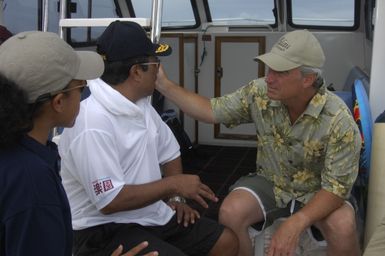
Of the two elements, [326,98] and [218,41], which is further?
[218,41]

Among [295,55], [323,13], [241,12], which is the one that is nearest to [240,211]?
[295,55]

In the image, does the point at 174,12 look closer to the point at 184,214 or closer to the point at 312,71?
the point at 312,71

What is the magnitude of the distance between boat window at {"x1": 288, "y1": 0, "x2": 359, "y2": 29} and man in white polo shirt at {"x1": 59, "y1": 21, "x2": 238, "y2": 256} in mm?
4393

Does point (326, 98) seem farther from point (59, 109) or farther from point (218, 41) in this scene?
point (218, 41)

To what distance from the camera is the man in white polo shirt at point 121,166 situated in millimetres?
1778

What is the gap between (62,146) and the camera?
1842mm

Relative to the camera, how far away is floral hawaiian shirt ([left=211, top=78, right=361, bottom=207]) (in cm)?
218

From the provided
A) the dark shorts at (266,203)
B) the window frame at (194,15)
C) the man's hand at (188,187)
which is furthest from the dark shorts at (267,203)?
the window frame at (194,15)

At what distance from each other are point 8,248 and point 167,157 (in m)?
1.20

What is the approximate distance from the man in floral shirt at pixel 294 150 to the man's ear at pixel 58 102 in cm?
112

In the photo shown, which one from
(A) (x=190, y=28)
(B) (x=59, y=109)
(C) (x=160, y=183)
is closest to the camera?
(B) (x=59, y=109)

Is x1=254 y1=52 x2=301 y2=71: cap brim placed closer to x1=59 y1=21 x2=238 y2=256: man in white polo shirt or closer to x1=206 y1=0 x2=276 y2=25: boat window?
x1=59 y1=21 x2=238 y2=256: man in white polo shirt

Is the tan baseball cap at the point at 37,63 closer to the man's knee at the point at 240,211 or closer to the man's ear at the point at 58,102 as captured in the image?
the man's ear at the point at 58,102

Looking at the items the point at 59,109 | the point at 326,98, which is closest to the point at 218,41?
the point at 326,98
